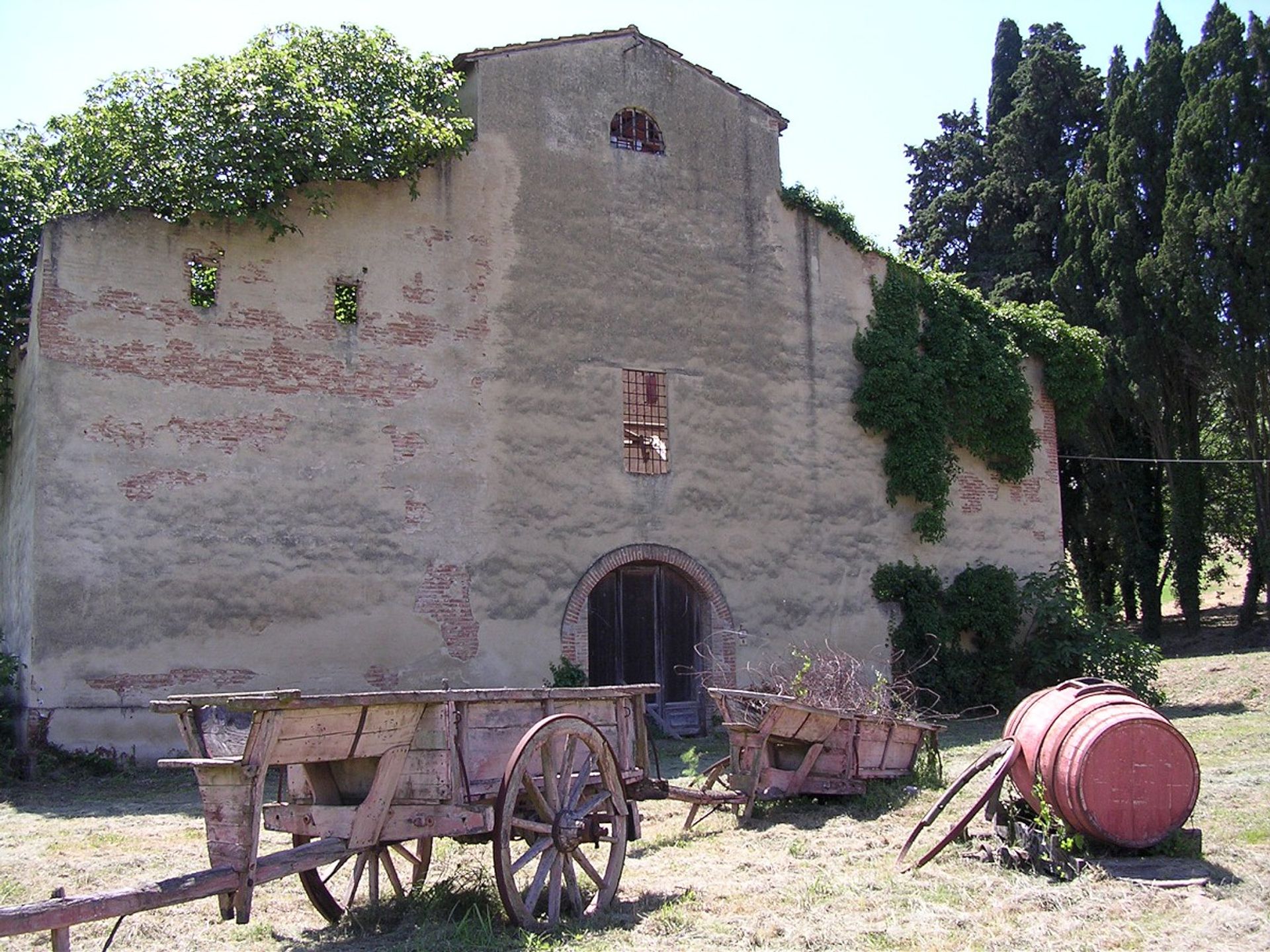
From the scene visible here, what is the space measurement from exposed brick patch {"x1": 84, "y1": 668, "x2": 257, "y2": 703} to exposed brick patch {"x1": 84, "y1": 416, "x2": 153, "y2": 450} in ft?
8.96

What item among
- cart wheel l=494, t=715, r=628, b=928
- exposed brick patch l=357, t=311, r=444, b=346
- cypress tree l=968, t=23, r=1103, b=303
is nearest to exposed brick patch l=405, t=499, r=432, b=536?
exposed brick patch l=357, t=311, r=444, b=346

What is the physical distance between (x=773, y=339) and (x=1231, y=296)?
13.2 metres

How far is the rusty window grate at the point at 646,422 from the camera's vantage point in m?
17.2

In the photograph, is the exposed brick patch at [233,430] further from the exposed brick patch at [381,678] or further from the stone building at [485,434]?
the exposed brick patch at [381,678]

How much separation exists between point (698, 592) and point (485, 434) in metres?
3.97

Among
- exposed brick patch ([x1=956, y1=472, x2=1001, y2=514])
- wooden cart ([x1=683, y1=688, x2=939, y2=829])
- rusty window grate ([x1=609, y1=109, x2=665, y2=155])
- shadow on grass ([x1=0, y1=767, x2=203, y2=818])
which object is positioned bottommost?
shadow on grass ([x1=0, y1=767, x2=203, y2=818])

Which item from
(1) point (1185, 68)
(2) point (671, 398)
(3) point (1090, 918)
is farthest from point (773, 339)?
(1) point (1185, 68)

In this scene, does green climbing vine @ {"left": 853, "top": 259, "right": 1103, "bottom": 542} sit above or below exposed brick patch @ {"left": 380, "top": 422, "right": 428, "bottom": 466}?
above

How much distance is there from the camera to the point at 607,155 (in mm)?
17516

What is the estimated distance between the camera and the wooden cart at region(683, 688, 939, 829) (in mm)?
9945

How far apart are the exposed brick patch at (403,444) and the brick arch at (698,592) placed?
9.43ft

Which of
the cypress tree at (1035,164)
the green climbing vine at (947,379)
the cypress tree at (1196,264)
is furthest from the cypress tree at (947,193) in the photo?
the green climbing vine at (947,379)

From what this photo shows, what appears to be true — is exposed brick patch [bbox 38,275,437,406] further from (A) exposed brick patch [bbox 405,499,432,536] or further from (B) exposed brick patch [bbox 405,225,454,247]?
(B) exposed brick patch [bbox 405,225,454,247]

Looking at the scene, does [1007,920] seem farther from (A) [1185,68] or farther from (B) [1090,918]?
(A) [1185,68]
